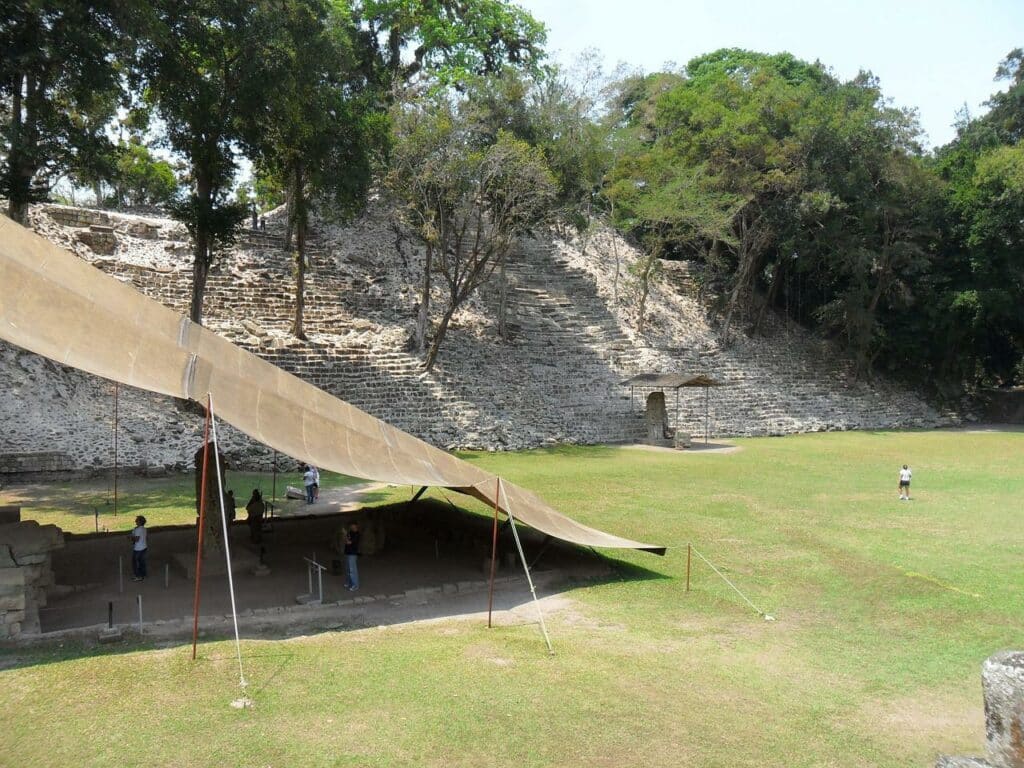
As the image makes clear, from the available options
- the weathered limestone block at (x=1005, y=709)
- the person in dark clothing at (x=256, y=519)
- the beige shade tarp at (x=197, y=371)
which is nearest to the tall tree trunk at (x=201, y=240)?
the person in dark clothing at (x=256, y=519)

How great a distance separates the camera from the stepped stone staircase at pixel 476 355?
24172 millimetres

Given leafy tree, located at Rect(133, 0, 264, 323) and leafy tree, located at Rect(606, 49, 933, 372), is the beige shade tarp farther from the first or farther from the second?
leafy tree, located at Rect(606, 49, 933, 372)

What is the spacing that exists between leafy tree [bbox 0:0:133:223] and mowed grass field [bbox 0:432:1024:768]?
13.0 m

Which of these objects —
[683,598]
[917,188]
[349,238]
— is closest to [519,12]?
[349,238]

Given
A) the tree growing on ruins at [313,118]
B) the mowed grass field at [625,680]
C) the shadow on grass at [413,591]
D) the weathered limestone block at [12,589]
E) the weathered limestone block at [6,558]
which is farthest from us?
the tree growing on ruins at [313,118]

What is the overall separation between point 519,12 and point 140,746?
42759mm

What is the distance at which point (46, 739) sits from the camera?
5465 mm

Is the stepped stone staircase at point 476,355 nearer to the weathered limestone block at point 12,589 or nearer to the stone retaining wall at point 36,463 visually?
the stone retaining wall at point 36,463

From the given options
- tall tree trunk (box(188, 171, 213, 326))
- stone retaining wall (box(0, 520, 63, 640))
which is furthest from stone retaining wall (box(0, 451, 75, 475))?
stone retaining wall (box(0, 520, 63, 640))

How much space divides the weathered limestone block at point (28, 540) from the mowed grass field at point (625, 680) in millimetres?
1015

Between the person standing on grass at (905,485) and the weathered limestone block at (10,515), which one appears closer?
the weathered limestone block at (10,515)

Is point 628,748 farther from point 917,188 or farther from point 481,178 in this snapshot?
point 917,188

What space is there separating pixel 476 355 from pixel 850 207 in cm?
1848

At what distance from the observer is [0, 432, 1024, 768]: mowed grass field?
218 inches
